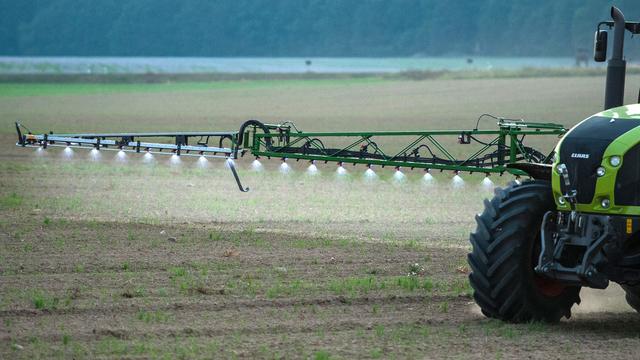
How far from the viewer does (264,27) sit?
12175 cm

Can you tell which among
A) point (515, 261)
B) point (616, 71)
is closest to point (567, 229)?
point (515, 261)

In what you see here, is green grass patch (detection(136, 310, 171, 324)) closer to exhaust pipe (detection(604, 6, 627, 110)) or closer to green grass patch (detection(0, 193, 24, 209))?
exhaust pipe (detection(604, 6, 627, 110))

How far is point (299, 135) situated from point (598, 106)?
94.9 ft

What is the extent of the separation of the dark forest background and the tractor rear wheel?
9842 cm

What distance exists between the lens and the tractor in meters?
8.73

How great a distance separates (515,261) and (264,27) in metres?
114

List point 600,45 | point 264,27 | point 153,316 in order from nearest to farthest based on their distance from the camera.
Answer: point 153,316 → point 600,45 → point 264,27

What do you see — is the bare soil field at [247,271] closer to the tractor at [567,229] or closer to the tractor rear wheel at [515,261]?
the tractor rear wheel at [515,261]

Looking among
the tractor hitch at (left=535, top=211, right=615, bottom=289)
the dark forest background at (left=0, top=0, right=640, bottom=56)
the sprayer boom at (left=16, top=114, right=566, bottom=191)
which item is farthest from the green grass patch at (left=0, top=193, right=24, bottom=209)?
the dark forest background at (left=0, top=0, right=640, bottom=56)

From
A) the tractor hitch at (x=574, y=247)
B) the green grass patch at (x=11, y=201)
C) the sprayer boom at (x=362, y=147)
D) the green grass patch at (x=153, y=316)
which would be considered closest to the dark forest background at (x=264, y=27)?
the green grass patch at (x=11, y=201)

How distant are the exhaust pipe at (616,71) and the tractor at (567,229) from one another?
1.01m

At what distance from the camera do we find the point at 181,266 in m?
11.9

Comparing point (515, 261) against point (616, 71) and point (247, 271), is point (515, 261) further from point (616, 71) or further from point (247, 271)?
point (247, 271)

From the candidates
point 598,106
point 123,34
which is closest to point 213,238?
point 598,106
